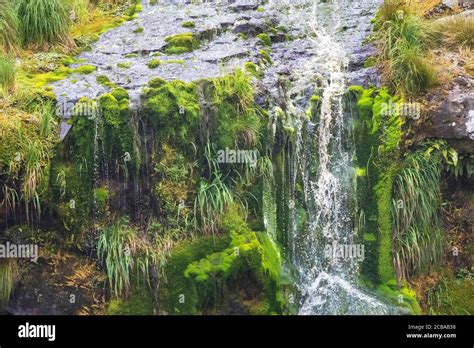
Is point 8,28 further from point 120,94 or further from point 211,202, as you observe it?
point 211,202

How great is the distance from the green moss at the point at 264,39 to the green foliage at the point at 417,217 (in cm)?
315

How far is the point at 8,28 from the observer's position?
27.0 feet

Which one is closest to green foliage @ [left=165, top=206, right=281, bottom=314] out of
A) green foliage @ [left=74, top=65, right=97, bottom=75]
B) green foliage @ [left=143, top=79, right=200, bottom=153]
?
green foliage @ [left=143, top=79, right=200, bottom=153]

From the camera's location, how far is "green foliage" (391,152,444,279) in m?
6.99

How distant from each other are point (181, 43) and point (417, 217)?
171 inches

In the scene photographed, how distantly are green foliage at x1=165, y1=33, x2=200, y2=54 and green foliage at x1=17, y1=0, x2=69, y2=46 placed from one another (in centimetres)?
163

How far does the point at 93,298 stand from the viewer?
6422 millimetres

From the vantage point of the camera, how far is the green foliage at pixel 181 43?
335 inches

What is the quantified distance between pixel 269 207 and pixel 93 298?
93.3 inches

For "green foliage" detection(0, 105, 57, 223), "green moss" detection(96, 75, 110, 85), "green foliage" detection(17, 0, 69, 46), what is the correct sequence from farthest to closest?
1. "green foliage" detection(17, 0, 69, 46)
2. "green moss" detection(96, 75, 110, 85)
3. "green foliage" detection(0, 105, 57, 223)

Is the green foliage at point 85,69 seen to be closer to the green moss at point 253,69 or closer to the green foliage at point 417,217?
the green moss at point 253,69

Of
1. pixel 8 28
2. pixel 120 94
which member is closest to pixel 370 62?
pixel 120 94

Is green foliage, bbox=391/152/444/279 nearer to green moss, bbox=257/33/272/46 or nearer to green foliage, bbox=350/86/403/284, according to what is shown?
green foliage, bbox=350/86/403/284

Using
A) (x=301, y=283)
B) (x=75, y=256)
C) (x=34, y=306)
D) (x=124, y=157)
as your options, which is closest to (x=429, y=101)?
(x=301, y=283)
